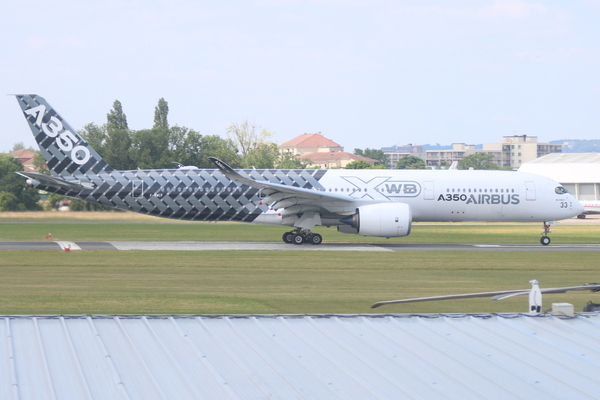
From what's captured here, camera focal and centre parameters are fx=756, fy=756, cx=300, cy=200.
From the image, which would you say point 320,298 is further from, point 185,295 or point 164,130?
point 164,130

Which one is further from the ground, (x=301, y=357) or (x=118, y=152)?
(x=118, y=152)

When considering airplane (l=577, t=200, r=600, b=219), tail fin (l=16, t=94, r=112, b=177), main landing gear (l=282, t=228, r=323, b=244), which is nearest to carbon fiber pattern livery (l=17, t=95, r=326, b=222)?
tail fin (l=16, t=94, r=112, b=177)

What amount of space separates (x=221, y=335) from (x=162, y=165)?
63.8 metres

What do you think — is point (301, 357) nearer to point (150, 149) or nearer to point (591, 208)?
point (150, 149)

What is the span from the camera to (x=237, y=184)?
116 feet

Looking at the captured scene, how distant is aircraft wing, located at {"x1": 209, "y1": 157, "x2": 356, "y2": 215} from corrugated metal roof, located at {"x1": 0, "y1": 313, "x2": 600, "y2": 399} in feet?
79.5

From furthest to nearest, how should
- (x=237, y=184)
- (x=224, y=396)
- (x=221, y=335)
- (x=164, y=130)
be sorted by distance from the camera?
1. (x=164, y=130)
2. (x=237, y=184)
3. (x=221, y=335)
4. (x=224, y=396)

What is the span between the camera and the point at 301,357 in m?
7.54

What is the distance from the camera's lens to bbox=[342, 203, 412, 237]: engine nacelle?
3381 centimetres

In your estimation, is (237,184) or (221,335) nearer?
(221,335)

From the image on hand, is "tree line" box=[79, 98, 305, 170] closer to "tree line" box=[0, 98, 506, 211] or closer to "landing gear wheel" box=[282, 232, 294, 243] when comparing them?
"tree line" box=[0, 98, 506, 211]

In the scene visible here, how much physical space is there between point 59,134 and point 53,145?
603mm

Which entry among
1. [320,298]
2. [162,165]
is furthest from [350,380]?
[162,165]

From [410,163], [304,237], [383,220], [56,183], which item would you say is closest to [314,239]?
[304,237]
